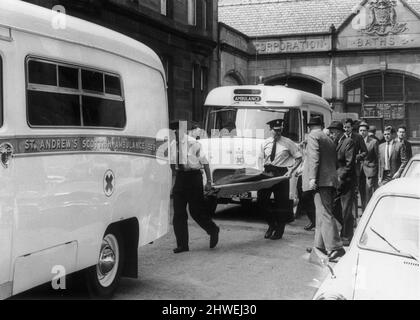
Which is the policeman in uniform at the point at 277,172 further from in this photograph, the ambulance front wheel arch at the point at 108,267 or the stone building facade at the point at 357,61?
the stone building facade at the point at 357,61

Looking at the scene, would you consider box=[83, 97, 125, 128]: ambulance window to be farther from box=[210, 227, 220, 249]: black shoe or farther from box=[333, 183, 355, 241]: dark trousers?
box=[333, 183, 355, 241]: dark trousers

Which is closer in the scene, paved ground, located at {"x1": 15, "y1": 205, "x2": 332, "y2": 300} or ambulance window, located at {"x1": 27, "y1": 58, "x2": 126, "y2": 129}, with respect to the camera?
ambulance window, located at {"x1": 27, "y1": 58, "x2": 126, "y2": 129}

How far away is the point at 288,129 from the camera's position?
12.4 metres

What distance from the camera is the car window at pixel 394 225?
430 centimetres

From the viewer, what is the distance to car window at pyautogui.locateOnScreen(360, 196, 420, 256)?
430cm

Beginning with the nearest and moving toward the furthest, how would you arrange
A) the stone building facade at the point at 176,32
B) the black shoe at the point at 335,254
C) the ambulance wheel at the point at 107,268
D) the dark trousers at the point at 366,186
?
the ambulance wheel at the point at 107,268 → the black shoe at the point at 335,254 → the dark trousers at the point at 366,186 → the stone building facade at the point at 176,32

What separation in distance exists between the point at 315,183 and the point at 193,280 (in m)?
2.09

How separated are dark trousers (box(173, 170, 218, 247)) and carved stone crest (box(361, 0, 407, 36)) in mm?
22787

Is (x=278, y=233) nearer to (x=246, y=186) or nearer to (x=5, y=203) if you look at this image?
(x=246, y=186)

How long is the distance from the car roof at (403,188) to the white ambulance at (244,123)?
6720 millimetres

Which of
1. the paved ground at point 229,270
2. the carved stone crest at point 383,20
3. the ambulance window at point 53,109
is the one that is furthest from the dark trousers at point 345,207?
the carved stone crest at point 383,20

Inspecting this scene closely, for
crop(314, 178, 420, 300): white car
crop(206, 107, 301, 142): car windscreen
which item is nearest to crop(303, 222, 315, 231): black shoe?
crop(206, 107, 301, 142): car windscreen
